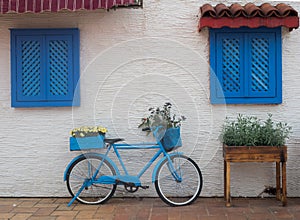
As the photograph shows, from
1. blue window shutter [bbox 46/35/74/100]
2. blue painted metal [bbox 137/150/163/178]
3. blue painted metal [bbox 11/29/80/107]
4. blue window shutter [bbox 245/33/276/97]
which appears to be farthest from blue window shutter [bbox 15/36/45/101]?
blue window shutter [bbox 245/33/276/97]

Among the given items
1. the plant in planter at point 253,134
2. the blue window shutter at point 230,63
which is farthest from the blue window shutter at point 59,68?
the plant in planter at point 253,134

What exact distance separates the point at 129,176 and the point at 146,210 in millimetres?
551

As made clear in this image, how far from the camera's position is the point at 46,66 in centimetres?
609

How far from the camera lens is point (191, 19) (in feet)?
20.2

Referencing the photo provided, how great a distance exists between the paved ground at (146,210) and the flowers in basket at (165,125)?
0.86 m

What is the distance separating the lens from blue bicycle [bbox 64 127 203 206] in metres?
5.80

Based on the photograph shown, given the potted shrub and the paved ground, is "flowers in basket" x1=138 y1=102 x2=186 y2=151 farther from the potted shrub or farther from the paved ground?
the paved ground

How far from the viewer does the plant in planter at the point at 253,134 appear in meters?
5.55

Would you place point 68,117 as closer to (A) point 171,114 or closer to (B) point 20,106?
(B) point 20,106

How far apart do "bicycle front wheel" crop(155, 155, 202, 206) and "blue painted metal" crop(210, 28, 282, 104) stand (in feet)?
3.57

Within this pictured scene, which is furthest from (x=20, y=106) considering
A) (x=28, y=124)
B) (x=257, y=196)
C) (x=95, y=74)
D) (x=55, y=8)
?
(x=257, y=196)

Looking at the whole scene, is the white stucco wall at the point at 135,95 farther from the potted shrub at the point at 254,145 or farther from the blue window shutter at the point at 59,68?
the potted shrub at the point at 254,145

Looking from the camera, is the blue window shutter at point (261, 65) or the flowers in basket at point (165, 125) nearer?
the flowers in basket at point (165, 125)

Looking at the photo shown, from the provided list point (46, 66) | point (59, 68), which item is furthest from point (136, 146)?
point (46, 66)
